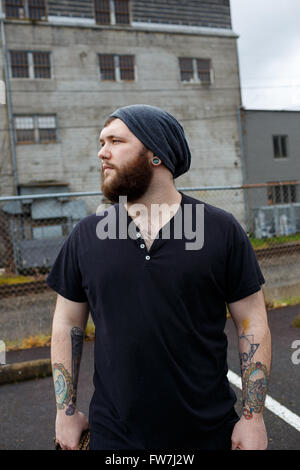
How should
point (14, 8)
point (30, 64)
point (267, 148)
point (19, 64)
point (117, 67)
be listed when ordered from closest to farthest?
point (14, 8), point (19, 64), point (30, 64), point (117, 67), point (267, 148)

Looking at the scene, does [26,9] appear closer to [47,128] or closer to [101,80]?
[101,80]

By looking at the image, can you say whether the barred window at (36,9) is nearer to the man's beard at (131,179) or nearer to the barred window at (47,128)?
the barred window at (47,128)

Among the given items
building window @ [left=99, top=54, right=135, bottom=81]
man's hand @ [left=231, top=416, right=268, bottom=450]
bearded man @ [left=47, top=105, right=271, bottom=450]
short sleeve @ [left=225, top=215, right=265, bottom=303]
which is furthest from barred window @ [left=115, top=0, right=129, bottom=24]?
man's hand @ [left=231, top=416, right=268, bottom=450]

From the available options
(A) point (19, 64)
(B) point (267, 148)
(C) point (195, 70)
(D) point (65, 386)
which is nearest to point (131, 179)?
(D) point (65, 386)

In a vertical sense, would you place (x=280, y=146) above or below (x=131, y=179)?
above

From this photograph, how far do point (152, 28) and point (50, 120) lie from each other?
24.4 feet

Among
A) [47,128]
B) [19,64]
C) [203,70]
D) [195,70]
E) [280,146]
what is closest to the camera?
[19,64]

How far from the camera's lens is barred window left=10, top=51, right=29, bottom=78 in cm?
1959

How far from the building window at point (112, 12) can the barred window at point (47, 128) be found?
5706 mm

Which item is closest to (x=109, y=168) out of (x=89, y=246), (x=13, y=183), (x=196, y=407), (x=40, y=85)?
(x=89, y=246)

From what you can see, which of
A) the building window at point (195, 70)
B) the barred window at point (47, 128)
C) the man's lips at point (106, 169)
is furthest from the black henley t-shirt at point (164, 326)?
the building window at point (195, 70)

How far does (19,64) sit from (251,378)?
2087 centimetres

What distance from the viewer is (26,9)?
19.7 metres

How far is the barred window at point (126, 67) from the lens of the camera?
846 inches
